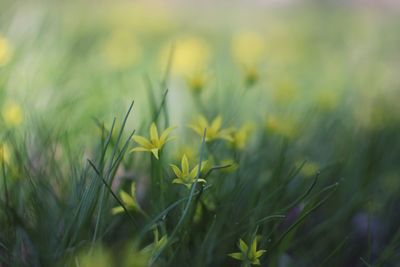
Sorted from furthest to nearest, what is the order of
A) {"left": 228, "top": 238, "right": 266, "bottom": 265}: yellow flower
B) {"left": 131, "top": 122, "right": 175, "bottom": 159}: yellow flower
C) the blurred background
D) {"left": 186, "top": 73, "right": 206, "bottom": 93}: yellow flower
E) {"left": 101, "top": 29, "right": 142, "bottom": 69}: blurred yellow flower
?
1. {"left": 101, "top": 29, "right": 142, "bottom": 69}: blurred yellow flower
2. the blurred background
3. {"left": 186, "top": 73, "right": 206, "bottom": 93}: yellow flower
4. {"left": 131, "top": 122, "right": 175, "bottom": 159}: yellow flower
5. {"left": 228, "top": 238, "right": 266, "bottom": 265}: yellow flower

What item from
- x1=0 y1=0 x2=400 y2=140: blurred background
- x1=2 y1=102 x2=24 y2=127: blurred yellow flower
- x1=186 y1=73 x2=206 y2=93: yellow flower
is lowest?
x1=0 y1=0 x2=400 y2=140: blurred background

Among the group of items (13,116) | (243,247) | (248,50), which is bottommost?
(248,50)

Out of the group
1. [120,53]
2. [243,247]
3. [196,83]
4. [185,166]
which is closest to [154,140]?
[185,166]

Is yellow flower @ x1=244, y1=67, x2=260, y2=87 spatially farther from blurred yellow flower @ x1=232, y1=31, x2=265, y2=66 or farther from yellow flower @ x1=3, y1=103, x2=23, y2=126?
blurred yellow flower @ x1=232, y1=31, x2=265, y2=66

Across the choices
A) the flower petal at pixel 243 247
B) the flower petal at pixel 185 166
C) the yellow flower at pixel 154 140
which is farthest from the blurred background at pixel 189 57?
the flower petal at pixel 243 247

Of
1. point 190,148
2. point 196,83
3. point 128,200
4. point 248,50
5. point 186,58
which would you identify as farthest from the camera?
point 248,50

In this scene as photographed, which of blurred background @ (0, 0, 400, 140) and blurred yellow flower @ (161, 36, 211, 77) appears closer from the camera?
Result: blurred background @ (0, 0, 400, 140)

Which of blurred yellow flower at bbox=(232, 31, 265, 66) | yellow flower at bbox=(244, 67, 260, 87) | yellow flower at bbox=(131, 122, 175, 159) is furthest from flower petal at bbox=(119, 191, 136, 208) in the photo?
blurred yellow flower at bbox=(232, 31, 265, 66)

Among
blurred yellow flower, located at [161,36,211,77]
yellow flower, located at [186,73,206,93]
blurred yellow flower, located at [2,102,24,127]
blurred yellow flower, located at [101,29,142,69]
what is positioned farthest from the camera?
blurred yellow flower, located at [161,36,211,77]

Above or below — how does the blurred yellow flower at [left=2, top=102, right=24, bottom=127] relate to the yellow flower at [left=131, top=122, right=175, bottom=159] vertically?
below

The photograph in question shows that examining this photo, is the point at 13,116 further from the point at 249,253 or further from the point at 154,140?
the point at 249,253
